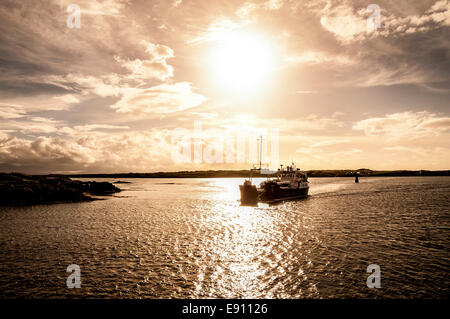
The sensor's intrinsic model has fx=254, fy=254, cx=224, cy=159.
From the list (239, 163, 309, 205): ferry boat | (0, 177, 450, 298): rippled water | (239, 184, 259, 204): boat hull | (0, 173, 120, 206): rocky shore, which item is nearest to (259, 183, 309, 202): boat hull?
(239, 163, 309, 205): ferry boat

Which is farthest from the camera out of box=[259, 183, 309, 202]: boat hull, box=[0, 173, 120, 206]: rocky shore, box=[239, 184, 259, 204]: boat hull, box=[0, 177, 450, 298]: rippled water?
box=[259, 183, 309, 202]: boat hull

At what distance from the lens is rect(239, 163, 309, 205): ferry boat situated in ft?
215

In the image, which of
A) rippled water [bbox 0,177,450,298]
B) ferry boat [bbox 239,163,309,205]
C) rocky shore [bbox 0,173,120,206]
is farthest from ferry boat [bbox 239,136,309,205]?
rocky shore [bbox 0,173,120,206]

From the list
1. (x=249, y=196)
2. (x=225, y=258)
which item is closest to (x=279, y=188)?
(x=249, y=196)

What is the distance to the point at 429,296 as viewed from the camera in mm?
14242

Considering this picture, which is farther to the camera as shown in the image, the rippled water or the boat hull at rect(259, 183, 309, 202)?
the boat hull at rect(259, 183, 309, 202)

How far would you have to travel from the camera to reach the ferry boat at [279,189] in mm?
65438

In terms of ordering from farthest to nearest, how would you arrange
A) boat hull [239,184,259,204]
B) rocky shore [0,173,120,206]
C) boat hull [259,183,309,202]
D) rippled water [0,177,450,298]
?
1. boat hull [259,183,309,202]
2. boat hull [239,184,259,204]
3. rocky shore [0,173,120,206]
4. rippled water [0,177,450,298]

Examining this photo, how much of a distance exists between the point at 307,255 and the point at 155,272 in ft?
41.0

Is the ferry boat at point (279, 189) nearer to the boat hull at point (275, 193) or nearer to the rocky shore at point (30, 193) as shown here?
the boat hull at point (275, 193)

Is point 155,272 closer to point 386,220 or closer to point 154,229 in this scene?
point 154,229

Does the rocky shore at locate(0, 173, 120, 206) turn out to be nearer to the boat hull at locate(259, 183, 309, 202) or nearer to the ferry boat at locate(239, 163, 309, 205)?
the ferry boat at locate(239, 163, 309, 205)

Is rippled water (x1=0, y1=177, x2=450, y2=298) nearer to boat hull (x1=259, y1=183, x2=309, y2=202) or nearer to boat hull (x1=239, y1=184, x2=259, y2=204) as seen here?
boat hull (x1=239, y1=184, x2=259, y2=204)
